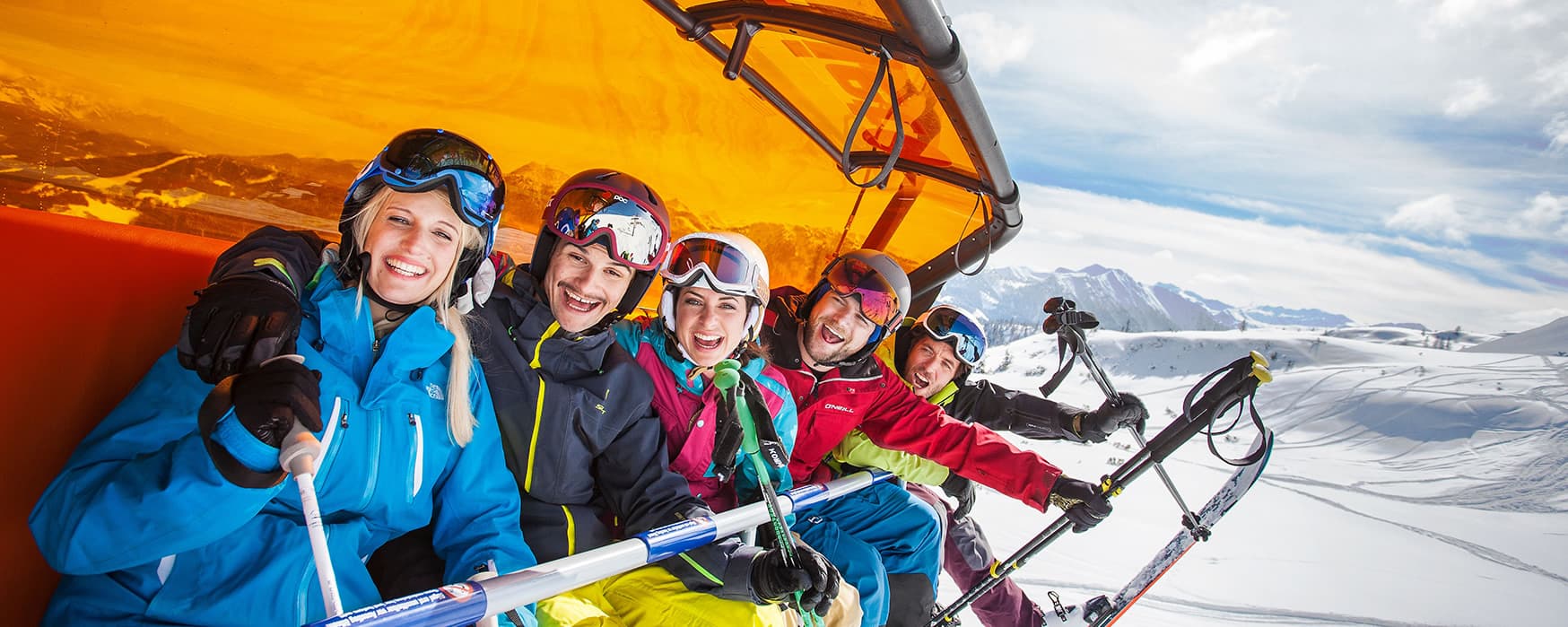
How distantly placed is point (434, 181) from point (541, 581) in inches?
38.7

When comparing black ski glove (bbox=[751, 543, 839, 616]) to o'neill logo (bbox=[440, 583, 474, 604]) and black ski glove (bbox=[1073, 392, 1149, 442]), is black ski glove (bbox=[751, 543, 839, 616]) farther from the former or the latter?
black ski glove (bbox=[1073, 392, 1149, 442])

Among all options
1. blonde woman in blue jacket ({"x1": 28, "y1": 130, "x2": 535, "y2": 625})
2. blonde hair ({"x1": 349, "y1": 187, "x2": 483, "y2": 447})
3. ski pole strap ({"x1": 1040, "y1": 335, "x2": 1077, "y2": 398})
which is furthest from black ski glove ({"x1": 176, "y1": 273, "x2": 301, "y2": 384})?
ski pole strap ({"x1": 1040, "y1": 335, "x2": 1077, "y2": 398})

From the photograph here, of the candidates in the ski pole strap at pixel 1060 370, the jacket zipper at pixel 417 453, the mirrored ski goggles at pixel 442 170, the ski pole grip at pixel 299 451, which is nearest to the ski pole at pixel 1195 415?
the ski pole strap at pixel 1060 370

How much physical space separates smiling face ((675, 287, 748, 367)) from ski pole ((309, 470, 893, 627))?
1.79 feet

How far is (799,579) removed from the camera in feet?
7.02

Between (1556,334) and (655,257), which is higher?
(1556,334)

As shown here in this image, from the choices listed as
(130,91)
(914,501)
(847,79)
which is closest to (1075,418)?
(914,501)

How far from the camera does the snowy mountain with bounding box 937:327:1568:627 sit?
682 centimetres

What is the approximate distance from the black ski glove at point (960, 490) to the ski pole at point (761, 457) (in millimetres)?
1878

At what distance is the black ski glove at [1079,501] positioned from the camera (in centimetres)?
341

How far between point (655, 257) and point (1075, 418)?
3170 millimetres

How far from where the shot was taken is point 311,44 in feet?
7.91

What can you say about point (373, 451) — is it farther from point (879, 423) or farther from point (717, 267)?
point (879, 423)

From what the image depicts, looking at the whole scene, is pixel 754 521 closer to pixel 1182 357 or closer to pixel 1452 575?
pixel 1452 575
